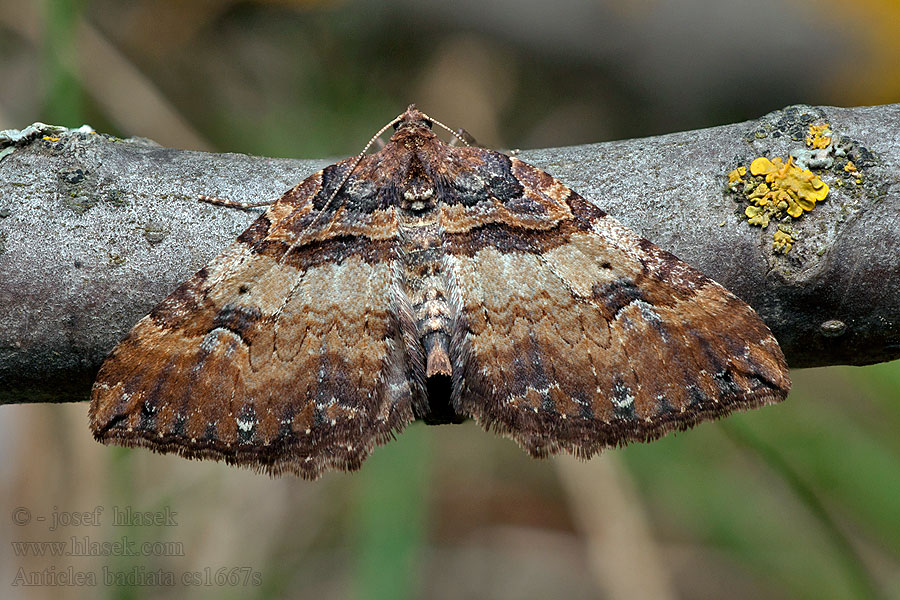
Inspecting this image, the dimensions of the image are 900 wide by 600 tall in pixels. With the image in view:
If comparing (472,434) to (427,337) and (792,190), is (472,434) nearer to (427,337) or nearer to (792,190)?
(427,337)

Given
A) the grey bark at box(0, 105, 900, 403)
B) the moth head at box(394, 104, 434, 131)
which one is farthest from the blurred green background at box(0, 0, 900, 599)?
the moth head at box(394, 104, 434, 131)

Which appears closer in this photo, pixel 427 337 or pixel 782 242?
pixel 782 242

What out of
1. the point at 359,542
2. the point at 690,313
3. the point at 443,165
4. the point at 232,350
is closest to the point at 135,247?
the point at 232,350

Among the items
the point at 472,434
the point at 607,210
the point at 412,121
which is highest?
the point at 412,121

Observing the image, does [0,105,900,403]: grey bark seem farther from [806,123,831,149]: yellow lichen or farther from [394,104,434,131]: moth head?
[394,104,434,131]: moth head

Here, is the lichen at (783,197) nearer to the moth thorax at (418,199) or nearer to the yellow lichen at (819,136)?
the yellow lichen at (819,136)

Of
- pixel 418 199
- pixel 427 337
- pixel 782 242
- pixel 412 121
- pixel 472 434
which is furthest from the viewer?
pixel 472 434

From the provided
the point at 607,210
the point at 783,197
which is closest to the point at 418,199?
the point at 607,210
